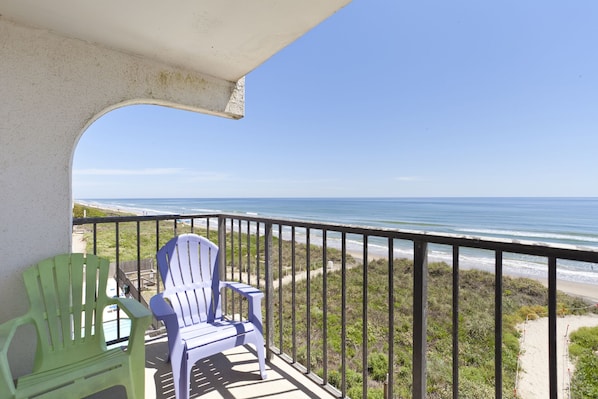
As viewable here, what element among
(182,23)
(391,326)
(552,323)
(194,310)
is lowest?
(194,310)

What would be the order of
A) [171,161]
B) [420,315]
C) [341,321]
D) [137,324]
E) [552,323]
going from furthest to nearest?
[171,161]
[341,321]
[137,324]
[420,315]
[552,323]

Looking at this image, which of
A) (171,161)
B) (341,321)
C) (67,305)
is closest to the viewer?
(67,305)

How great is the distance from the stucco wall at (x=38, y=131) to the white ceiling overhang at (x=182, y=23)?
0.13 meters

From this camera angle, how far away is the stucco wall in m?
1.55

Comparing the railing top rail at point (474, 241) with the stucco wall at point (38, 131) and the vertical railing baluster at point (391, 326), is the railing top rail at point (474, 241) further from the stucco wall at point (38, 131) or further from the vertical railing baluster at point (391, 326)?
the stucco wall at point (38, 131)

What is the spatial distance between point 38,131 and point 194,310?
154 centimetres

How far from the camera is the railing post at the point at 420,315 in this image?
1.25 m

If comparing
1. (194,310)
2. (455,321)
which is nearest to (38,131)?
(194,310)

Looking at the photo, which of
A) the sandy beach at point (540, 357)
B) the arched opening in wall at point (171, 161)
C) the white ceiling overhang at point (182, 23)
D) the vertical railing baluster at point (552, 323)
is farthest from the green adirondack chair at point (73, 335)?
the arched opening in wall at point (171, 161)

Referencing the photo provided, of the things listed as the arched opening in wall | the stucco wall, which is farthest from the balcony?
the arched opening in wall

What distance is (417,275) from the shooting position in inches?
49.5

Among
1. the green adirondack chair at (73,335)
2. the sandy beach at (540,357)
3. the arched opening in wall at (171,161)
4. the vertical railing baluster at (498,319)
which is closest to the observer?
the vertical railing baluster at (498,319)

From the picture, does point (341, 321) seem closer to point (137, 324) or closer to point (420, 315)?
point (420, 315)

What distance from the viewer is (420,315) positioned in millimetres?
1271
